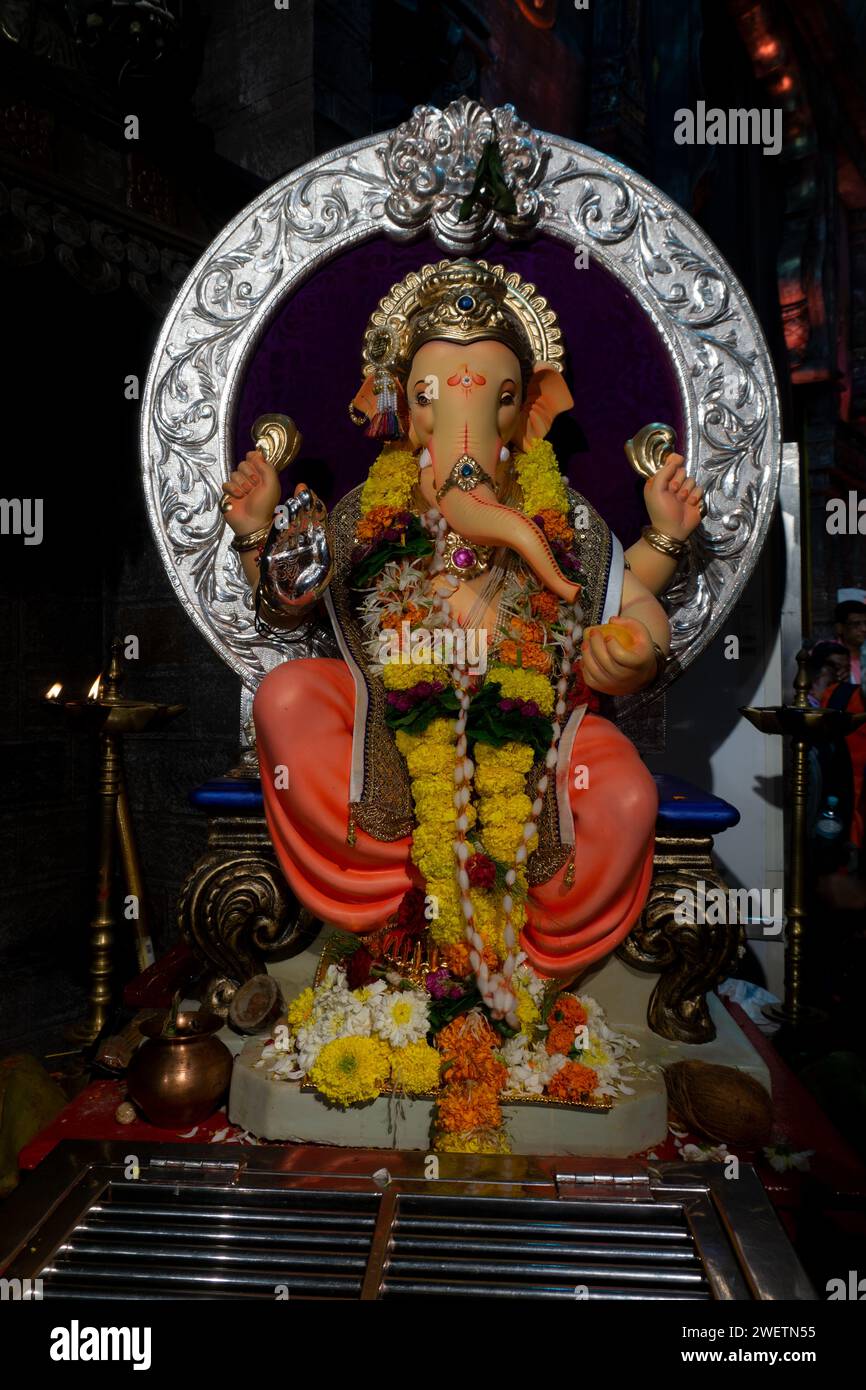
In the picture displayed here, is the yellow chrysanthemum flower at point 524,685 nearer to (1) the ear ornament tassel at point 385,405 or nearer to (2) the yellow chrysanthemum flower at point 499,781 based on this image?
(2) the yellow chrysanthemum flower at point 499,781

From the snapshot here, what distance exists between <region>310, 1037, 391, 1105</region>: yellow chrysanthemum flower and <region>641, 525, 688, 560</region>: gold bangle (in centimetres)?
147

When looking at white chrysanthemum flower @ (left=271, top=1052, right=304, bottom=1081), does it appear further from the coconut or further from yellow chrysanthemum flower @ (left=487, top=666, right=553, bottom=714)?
yellow chrysanthemum flower @ (left=487, top=666, right=553, bottom=714)

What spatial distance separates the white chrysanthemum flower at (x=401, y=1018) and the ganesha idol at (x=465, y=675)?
0.39 feet

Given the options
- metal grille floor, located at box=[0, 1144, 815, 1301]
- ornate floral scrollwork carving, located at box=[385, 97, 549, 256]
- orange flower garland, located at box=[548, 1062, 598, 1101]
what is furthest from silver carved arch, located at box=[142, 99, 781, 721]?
metal grille floor, located at box=[0, 1144, 815, 1301]

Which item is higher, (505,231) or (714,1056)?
(505,231)

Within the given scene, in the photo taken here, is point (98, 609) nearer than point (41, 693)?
No

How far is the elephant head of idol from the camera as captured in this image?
7.83ft

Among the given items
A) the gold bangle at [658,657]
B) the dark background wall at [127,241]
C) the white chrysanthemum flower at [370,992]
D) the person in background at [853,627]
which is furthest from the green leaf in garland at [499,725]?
the person in background at [853,627]

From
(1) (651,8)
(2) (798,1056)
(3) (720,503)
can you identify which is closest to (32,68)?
(3) (720,503)

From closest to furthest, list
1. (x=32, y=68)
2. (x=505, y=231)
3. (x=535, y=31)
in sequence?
(x=32, y=68)
(x=505, y=231)
(x=535, y=31)
